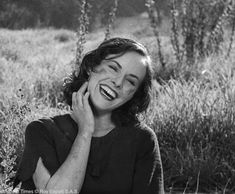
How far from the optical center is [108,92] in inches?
80.7

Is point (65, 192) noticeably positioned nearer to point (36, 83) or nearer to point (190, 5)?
point (36, 83)

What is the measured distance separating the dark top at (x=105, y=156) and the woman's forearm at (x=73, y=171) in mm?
90

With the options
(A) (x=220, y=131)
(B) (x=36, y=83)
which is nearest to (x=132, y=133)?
(A) (x=220, y=131)

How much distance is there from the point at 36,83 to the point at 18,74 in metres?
0.39

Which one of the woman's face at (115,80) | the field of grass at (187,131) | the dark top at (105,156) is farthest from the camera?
the field of grass at (187,131)

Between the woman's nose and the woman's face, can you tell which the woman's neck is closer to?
the woman's face

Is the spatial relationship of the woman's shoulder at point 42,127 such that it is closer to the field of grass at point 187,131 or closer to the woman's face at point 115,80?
the woman's face at point 115,80

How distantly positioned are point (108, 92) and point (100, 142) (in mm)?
204

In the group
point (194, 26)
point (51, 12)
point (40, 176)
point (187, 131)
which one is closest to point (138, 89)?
point (40, 176)

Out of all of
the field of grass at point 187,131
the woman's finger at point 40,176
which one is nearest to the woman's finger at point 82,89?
the woman's finger at point 40,176

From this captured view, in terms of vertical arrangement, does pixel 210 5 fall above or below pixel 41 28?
above

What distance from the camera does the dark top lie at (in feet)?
6.42

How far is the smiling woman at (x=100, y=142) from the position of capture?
74.8 inches

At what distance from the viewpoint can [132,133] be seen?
212 cm
